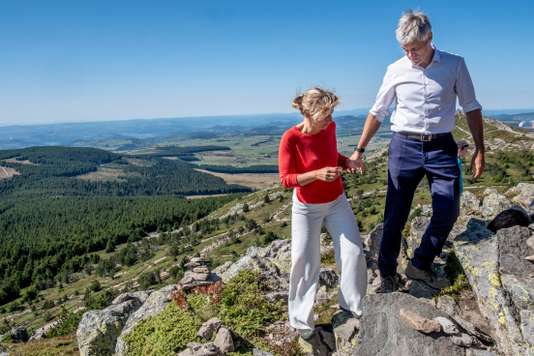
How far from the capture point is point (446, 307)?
837 cm

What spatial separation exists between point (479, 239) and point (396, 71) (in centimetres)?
413

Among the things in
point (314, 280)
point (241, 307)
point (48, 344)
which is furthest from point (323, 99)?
point (48, 344)

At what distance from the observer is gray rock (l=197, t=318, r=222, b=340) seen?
382 inches

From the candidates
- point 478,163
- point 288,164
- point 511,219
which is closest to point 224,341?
point 288,164

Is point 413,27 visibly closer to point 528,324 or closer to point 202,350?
point 528,324

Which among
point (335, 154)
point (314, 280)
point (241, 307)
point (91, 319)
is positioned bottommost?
point (91, 319)

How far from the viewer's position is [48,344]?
63.1 ft

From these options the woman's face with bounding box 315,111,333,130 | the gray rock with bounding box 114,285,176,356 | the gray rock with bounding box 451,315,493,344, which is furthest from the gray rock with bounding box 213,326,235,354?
the woman's face with bounding box 315,111,333,130

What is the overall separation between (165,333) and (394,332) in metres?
5.91

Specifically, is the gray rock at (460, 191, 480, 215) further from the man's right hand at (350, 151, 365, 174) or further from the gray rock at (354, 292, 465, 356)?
the gray rock at (354, 292, 465, 356)

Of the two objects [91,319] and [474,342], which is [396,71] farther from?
[91,319]

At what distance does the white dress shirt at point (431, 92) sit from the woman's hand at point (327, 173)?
176 cm

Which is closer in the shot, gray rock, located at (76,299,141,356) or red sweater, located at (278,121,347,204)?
red sweater, located at (278,121,347,204)

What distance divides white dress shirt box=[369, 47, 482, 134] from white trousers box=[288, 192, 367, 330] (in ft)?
6.72
